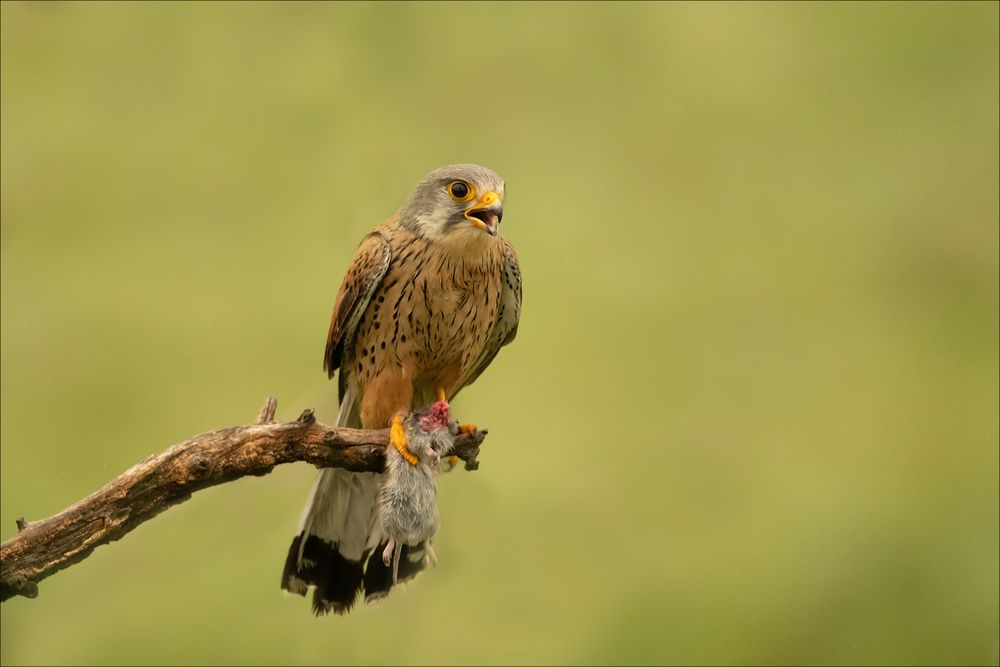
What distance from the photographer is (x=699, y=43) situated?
12.4 ft

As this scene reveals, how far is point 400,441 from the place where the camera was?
91.6 inches

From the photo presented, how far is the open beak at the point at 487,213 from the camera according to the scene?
7.75 feet

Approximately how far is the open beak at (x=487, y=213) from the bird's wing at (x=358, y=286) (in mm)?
266

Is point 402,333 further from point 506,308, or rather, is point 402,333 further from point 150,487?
point 150,487

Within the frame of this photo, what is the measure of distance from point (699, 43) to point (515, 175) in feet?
2.84

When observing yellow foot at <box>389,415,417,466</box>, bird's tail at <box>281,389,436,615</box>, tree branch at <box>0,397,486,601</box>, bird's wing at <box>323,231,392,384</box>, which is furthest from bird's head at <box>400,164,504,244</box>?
bird's tail at <box>281,389,436,615</box>

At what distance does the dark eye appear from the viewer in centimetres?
243

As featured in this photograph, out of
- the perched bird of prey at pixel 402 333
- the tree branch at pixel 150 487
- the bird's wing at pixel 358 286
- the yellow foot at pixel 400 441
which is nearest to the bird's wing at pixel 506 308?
the perched bird of prey at pixel 402 333

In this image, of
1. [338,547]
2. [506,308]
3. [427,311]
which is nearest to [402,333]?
[427,311]

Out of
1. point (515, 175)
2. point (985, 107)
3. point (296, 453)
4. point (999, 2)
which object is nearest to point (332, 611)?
point (296, 453)

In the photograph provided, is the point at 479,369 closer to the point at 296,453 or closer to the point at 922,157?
the point at 296,453

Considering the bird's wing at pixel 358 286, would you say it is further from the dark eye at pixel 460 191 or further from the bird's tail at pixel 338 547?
the bird's tail at pixel 338 547

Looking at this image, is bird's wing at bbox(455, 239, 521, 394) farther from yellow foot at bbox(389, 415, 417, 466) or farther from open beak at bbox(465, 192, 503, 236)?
yellow foot at bbox(389, 415, 417, 466)

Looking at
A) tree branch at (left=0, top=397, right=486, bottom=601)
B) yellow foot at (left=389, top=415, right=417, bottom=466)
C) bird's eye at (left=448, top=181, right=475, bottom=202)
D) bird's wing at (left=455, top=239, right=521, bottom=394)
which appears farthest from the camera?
bird's wing at (left=455, top=239, right=521, bottom=394)
